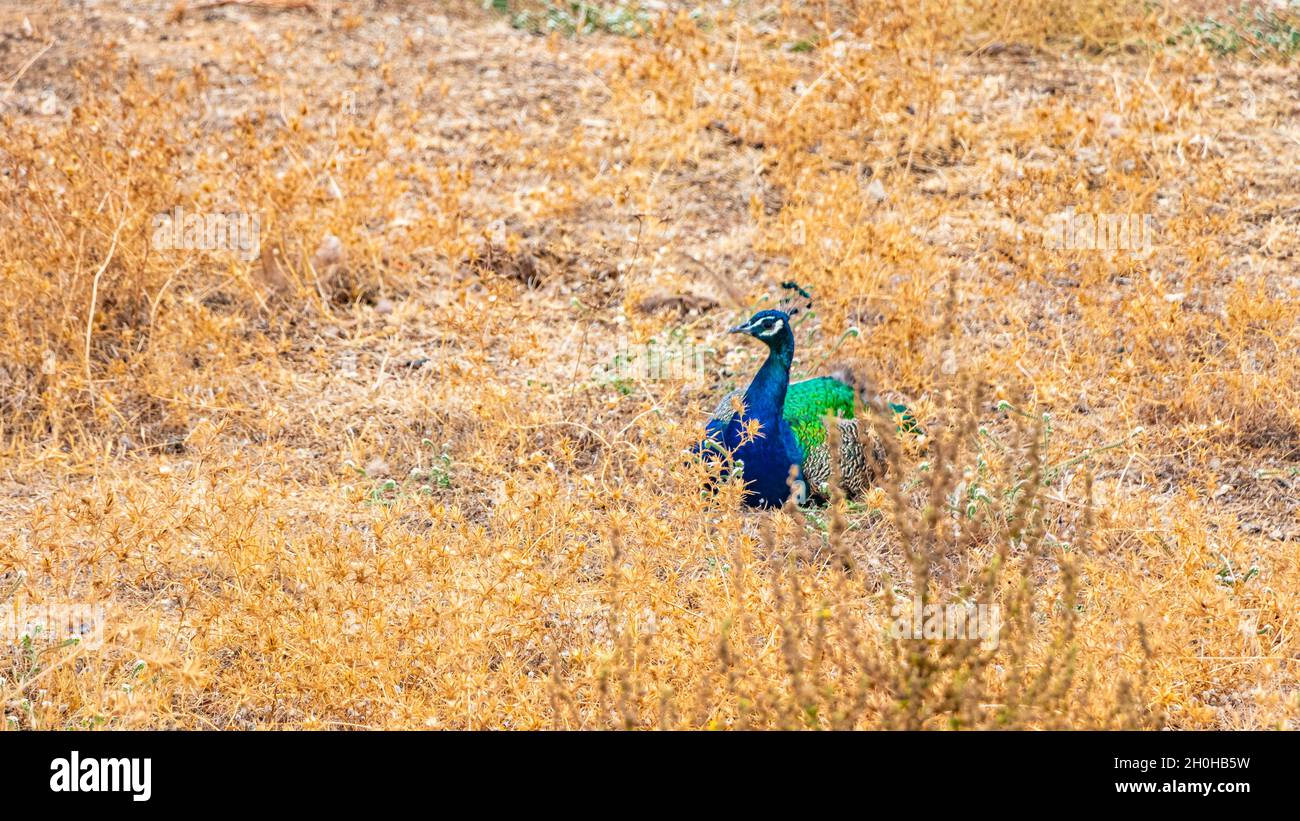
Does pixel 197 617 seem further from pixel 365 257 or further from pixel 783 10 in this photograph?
pixel 783 10

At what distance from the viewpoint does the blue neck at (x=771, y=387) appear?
407 centimetres

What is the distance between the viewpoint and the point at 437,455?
14.2 feet

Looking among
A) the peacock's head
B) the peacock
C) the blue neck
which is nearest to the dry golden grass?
the peacock

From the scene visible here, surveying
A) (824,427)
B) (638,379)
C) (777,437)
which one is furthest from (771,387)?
(638,379)

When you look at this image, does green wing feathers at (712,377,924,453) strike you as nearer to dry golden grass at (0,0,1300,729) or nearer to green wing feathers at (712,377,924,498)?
green wing feathers at (712,377,924,498)

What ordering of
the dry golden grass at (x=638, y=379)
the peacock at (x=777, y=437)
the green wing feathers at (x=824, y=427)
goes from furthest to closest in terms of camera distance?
the green wing feathers at (x=824, y=427)
the peacock at (x=777, y=437)
the dry golden grass at (x=638, y=379)

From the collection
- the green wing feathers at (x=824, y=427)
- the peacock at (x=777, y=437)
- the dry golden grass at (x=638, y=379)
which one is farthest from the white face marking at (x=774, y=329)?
the dry golden grass at (x=638, y=379)

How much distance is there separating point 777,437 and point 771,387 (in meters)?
0.15

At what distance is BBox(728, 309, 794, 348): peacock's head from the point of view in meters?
4.09

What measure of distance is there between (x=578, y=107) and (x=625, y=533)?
12.0ft

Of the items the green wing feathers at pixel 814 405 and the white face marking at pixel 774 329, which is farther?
the green wing feathers at pixel 814 405

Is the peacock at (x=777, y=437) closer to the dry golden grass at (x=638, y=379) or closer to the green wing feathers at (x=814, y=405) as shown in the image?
the green wing feathers at (x=814, y=405)

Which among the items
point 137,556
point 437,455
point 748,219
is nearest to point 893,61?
point 748,219
